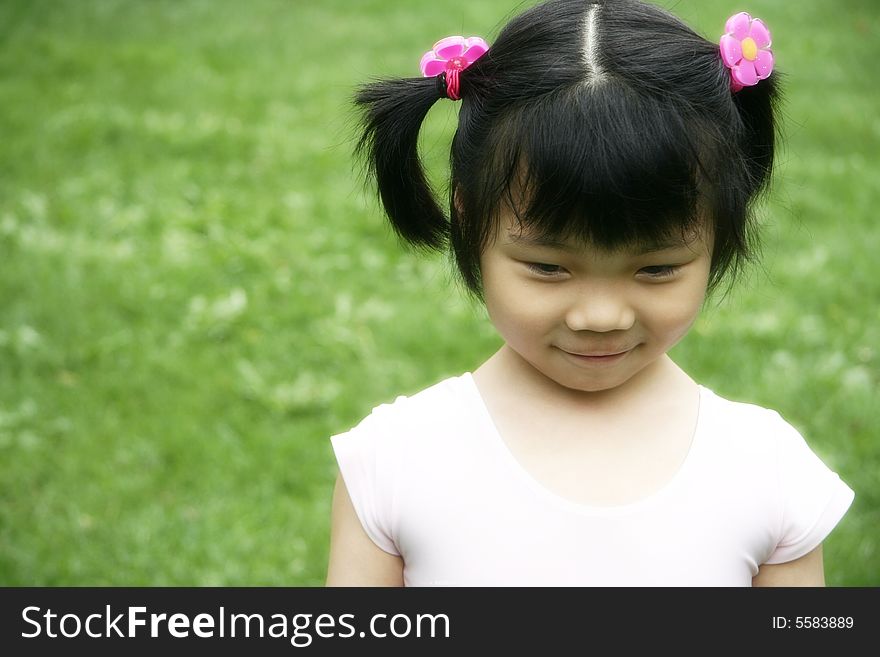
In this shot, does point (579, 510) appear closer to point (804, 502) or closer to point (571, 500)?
point (571, 500)

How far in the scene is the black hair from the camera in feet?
4.85

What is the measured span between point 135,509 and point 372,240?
194 cm

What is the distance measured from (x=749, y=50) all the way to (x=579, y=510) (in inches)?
27.2

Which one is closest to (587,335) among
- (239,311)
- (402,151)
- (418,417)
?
(418,417)

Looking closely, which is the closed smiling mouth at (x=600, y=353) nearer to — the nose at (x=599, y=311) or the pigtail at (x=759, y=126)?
the nose at (x=599, y=311)

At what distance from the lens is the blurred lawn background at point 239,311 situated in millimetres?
3398

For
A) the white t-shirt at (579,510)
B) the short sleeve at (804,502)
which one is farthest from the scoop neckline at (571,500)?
the short sleeve at (804,502)

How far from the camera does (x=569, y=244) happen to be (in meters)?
1.50

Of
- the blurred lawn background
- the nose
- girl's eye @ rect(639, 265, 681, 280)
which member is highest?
the blurred lawn background

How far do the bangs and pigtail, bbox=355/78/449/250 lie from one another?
26cm

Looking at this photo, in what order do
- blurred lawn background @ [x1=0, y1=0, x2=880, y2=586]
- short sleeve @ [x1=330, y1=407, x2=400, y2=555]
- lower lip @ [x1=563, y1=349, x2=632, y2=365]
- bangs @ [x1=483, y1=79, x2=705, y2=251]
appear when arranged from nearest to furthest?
bangs @ [x1=483, y1=79, x2=705, y2=251] < lower lip @ [x1=563, y1=349, x2=632, y2=365] < short sleeve @ [x1=330, y1=407, x2=400, y2=555] < blurred lawn background @ [x1=0, y1=0, x2=880, y2=586]

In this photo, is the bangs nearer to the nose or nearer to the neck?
the nose

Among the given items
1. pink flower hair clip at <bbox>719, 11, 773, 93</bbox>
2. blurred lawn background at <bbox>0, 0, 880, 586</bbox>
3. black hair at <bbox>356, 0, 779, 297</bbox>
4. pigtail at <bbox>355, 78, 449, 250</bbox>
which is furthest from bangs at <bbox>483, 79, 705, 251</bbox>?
blurred lawn background at <bbox>0, 0, 880, 586</bbox>

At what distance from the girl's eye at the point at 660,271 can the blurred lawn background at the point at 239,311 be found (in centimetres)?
57
